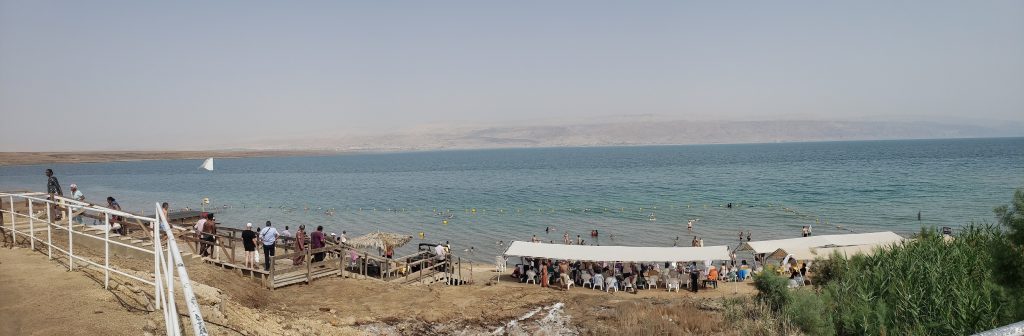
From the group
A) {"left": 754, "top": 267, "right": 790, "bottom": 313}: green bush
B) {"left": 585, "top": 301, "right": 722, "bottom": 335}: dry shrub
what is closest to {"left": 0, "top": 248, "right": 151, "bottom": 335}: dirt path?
{"left": 585, "top": 301, "right": 722, "bottom": 335}: dry shrub

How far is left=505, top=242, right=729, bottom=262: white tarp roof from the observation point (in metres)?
21.2

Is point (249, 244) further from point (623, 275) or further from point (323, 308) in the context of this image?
point (623, 275)

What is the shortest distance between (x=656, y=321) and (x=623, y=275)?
9.18 m

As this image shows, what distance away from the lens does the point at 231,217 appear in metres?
47.8

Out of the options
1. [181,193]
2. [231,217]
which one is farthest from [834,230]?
[181,193]

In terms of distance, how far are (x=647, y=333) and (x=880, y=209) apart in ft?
138

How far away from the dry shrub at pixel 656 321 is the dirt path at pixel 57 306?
8624 mm

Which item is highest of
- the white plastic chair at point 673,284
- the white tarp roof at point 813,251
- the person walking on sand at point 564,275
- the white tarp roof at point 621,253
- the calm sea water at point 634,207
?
the white tarp roof at point 621,253

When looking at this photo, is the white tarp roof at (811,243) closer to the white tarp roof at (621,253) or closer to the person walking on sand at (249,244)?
the white tarp roof at (621,253)

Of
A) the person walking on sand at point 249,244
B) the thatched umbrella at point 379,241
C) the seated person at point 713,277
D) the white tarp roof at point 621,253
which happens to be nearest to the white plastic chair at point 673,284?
the white tarp roof at point 621,253

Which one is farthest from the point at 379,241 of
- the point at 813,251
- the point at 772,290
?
the point at 813,251

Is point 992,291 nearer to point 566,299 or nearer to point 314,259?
point 566,299

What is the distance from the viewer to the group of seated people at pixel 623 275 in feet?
68.5

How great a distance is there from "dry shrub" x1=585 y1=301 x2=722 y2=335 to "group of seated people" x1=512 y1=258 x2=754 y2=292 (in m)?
6.74
